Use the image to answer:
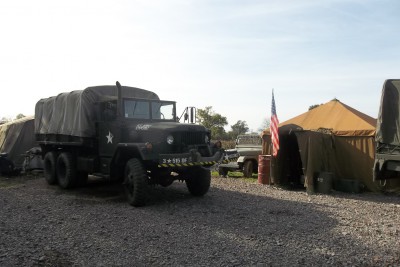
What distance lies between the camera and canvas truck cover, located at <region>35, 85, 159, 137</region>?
1047 centimetres

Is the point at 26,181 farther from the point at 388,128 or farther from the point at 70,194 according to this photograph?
the point at 388,128

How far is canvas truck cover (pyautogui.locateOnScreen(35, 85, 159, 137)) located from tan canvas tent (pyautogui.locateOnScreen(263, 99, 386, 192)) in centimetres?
479

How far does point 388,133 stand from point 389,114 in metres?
0.50

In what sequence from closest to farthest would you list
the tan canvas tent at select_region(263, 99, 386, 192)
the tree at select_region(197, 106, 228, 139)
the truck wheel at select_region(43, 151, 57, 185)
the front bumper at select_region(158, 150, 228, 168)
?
the front bumper at select_region(158, 150, 228, 168) → the tan canvas tent at select_region(263, 99, 386, 192) → the truck wheel at select_region(43, 151, 57, 185) → the tree at select_region(197, 106, 228, 139)

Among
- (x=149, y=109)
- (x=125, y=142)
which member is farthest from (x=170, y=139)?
(x=149, y=109)

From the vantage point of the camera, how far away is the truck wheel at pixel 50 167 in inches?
481

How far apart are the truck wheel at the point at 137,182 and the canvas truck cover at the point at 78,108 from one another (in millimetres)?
2234

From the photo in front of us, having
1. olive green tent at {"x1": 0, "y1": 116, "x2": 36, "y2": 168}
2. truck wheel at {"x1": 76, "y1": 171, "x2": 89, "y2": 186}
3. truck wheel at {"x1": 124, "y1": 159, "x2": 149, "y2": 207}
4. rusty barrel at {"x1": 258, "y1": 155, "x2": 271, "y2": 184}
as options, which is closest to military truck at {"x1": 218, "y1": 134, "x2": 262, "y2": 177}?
rusty barrel at {"x1": 258, "y1": 155, "x2": 271, "y2": 184}

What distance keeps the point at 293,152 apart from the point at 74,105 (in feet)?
25.2

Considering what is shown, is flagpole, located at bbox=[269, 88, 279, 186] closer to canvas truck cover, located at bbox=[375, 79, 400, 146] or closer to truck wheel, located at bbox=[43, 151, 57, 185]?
canvas truck cover, located at bbox=[375, 79, 400, 146]

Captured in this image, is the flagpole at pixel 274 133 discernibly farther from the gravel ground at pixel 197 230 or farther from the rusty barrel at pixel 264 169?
the gravel ground at pixel 197 230

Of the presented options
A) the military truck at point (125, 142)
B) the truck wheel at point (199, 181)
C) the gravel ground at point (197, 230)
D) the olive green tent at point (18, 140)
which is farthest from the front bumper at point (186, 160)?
→ the olive green tent at point (18, 140)

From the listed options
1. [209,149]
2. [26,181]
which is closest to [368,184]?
[209,149]

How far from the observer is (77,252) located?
18.3 feet
